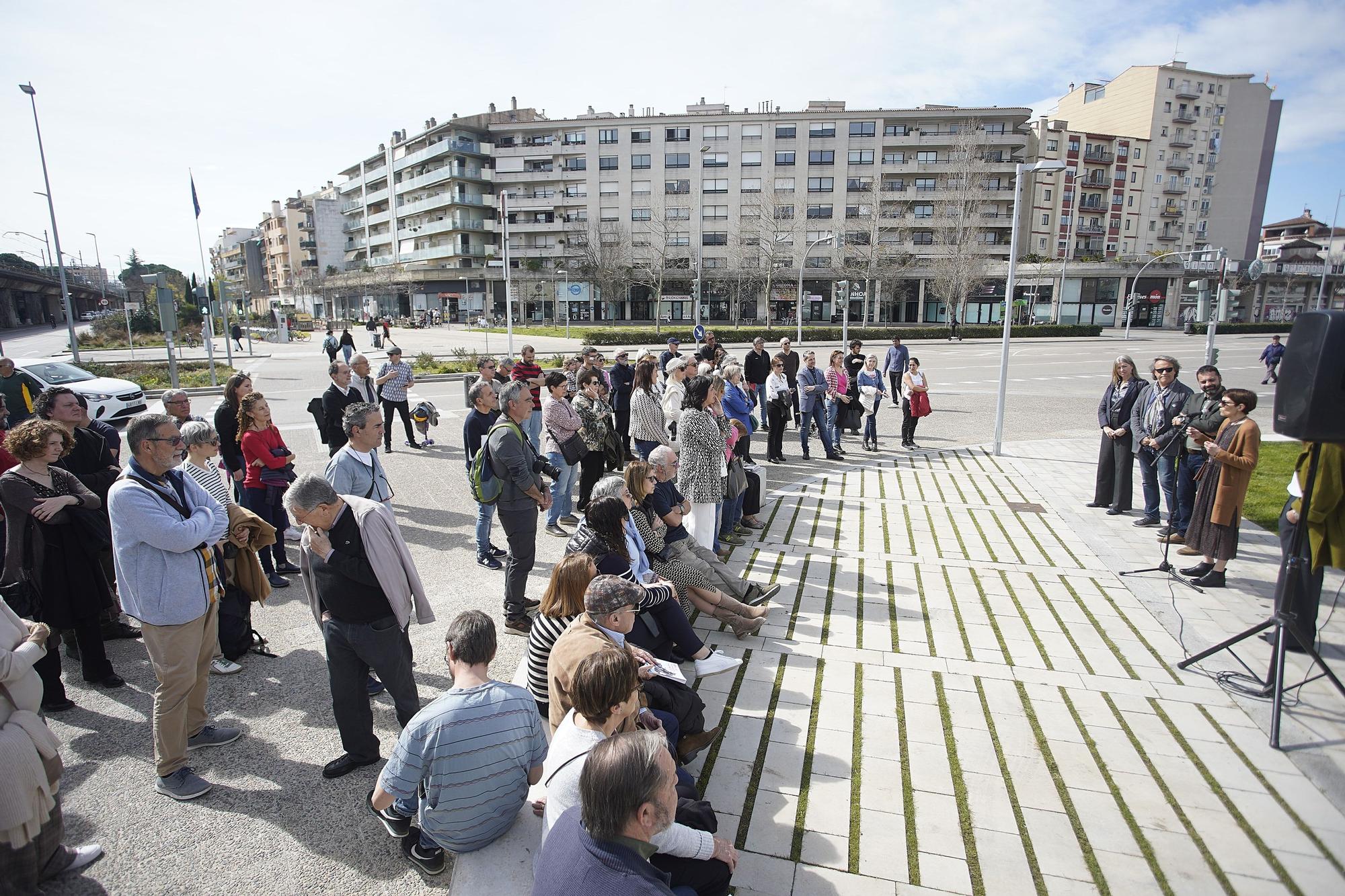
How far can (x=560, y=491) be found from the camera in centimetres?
831

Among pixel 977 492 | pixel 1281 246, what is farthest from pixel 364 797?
pixel 1281 246

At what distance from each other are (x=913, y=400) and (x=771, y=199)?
170ft

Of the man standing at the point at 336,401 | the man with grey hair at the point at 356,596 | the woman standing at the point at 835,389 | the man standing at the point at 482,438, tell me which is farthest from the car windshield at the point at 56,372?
the woman standing at the point at 835,389

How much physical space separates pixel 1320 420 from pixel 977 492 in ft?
21.1

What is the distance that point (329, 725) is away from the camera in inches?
174

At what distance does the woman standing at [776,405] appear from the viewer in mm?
11250

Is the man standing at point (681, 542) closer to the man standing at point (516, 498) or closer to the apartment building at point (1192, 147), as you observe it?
the man standing at point (516, 498)

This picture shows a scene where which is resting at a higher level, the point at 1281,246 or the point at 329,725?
the point at 1281,246

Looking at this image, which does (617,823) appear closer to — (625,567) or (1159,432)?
(625,567)

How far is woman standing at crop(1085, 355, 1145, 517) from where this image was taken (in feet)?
28.1

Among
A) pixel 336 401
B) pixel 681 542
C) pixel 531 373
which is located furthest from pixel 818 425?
pixel 336 401

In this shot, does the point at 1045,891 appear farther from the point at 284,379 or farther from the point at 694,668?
the point at 284,379

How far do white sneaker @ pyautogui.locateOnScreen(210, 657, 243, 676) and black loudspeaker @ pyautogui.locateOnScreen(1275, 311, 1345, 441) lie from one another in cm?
710

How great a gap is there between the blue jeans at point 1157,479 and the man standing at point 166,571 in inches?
356
